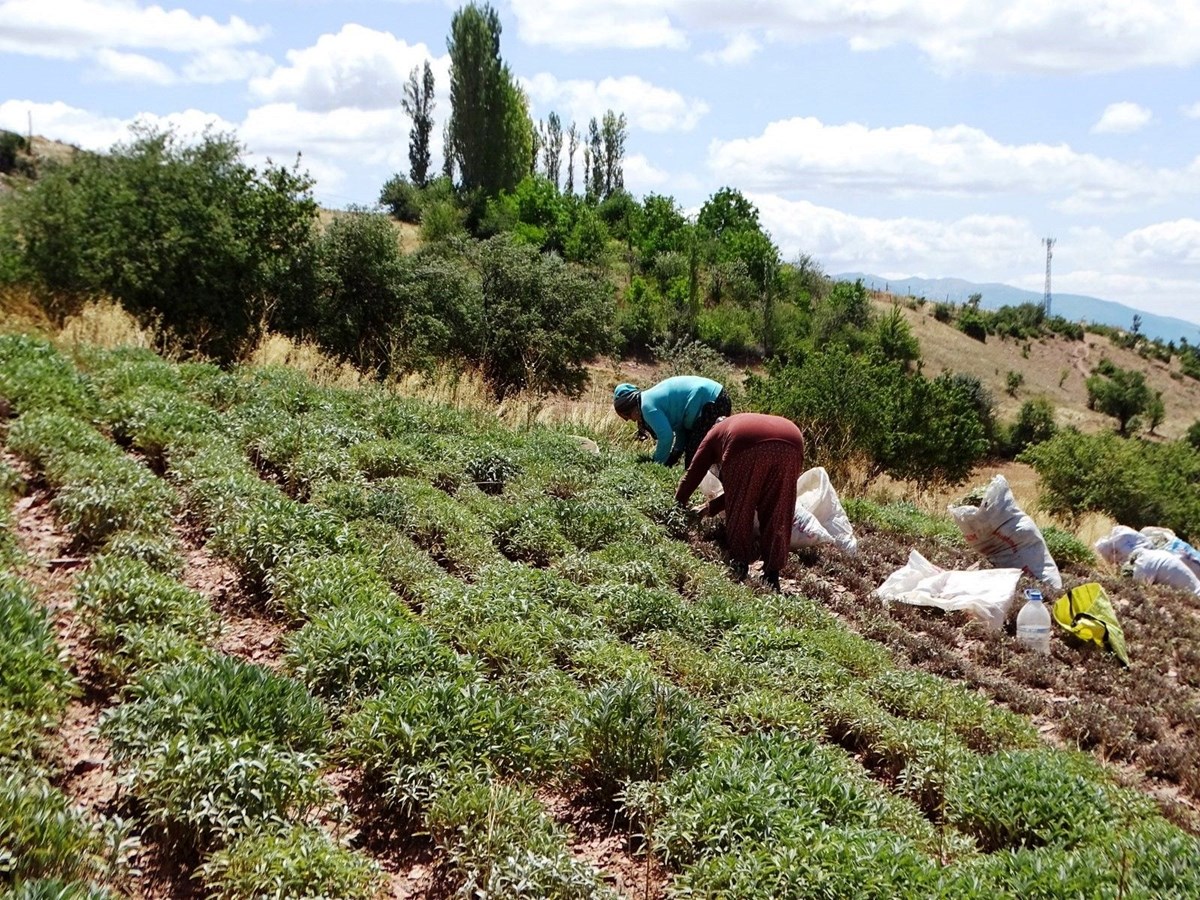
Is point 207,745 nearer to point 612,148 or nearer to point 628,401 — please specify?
point 628,401

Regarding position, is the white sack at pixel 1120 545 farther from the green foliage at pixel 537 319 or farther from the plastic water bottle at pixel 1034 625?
the green foliage at pixel 537 319

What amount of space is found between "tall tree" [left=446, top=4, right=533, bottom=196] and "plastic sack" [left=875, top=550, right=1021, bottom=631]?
4001 centimetres

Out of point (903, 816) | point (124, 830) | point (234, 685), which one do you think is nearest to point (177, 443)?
point (234, 685)

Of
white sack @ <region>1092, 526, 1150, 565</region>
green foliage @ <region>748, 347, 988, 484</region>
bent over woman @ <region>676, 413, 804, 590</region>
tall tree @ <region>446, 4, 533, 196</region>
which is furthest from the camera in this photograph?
tall tree @ <region>446, 4, 533, 196</region>

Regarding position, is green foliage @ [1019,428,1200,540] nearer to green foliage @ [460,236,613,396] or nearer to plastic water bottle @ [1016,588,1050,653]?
green foliage @ [460,236,613,396]

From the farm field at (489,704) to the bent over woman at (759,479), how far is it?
33 cm

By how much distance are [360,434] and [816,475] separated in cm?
395

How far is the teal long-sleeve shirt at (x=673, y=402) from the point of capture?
326 inches

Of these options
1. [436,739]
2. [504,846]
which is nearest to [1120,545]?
[436,739]

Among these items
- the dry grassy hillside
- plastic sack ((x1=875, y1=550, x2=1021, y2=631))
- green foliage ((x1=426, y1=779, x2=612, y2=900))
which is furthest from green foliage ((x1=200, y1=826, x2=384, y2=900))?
the dry grassy hillside

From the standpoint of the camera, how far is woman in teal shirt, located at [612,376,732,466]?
8.29 meters

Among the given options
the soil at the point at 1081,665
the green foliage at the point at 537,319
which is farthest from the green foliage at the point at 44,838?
the green foliage at the point at 537,319

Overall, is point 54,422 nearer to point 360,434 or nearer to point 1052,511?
point 360,434

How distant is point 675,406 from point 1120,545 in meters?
5.05
